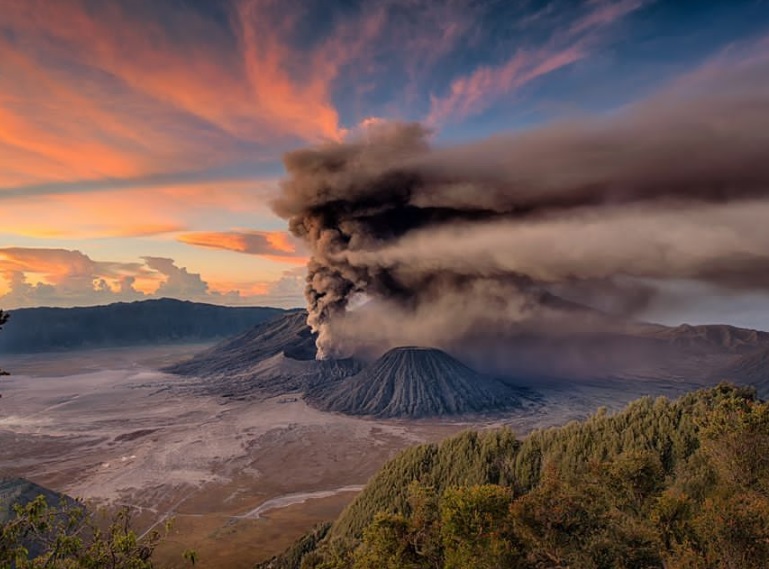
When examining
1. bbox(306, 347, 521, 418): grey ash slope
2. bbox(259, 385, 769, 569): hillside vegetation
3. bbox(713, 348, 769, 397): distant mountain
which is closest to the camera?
bbox(259, 385, 769, 569): hillside vegetation

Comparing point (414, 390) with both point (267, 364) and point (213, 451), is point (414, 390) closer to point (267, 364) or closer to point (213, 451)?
point (213, 451)

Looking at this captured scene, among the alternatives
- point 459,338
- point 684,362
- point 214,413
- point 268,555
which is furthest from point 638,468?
point 684,362

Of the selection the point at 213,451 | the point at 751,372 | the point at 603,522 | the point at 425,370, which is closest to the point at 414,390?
the point at 425,370

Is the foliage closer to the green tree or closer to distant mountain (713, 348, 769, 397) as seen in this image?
the green tree

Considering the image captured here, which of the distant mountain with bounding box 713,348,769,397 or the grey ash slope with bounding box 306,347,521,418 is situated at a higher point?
the distant mountain with bounding box 713,348,769,397

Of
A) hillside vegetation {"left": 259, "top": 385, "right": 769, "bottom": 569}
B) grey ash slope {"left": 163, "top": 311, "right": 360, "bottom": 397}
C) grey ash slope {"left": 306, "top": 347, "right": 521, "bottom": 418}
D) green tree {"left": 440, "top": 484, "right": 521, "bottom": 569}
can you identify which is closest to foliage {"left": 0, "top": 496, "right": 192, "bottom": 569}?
hillside vegetation {"left": 259, "top": 385, "right": 769, "bottom": 569}

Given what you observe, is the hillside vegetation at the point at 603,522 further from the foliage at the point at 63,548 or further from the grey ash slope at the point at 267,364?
the grey ash slope at the point at 267,364
